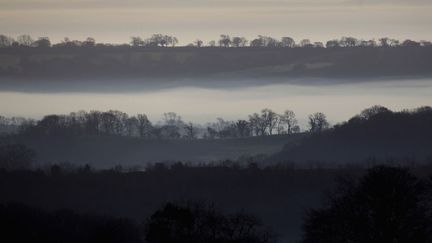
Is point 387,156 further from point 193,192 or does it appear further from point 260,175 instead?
point 193,192

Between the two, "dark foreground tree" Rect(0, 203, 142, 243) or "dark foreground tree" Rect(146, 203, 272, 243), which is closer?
"dark foreground tree" Rect(146, 203, 272, 243)

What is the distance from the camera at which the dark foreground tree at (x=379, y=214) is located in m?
75.1

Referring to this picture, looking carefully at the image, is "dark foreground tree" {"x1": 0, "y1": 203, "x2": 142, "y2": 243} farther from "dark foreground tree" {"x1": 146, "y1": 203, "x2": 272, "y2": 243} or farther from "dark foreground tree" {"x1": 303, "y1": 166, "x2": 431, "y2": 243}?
"dark foreground tree" {"x1": 303, "y1": 166, "x2": 431, "y2": 243}

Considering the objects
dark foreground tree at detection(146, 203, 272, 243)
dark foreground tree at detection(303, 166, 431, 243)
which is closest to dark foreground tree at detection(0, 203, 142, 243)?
dark foreground tree at detection(146, 203, 272, 243)

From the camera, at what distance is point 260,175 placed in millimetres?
154500

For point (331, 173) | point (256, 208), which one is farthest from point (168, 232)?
point (331, 173)

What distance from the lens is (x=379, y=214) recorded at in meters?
75.6

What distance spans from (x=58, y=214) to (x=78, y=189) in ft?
111

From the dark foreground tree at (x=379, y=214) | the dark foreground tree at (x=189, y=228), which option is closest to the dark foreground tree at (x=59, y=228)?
the dark foreground tree at (x=189, y=228)

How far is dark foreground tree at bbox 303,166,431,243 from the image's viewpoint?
7506cm

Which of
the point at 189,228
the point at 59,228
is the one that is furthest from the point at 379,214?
the point at 59,228

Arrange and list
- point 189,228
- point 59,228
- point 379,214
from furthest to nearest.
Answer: point 59,228
point 189,228
point 379,214

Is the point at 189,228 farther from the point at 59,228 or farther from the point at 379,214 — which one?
the point at 59,228

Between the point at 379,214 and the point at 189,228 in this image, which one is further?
the point at 189,228
